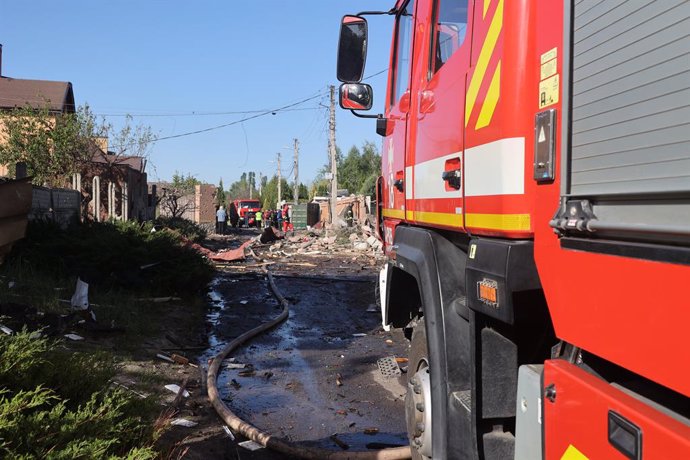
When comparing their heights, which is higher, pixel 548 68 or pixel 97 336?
pixel 548 68

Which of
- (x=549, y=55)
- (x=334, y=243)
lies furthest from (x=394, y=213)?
(x=334, y=243)

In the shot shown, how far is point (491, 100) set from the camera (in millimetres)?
2416

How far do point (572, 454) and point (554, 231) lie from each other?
0.71 metres

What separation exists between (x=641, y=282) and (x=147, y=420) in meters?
3.25

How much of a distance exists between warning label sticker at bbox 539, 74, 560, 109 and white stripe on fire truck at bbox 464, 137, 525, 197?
0.52 ft

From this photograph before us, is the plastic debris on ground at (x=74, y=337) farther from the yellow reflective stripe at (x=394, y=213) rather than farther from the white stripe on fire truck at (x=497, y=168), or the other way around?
the white stripe on fire truck at (x=497, y=168)

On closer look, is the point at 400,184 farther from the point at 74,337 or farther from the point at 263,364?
the point at 74,337

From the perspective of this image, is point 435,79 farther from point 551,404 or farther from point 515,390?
point 551,404

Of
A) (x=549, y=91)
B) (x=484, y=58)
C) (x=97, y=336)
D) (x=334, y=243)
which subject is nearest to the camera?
(x=549, y=91)

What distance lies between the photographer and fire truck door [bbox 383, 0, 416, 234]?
4094 millimetres

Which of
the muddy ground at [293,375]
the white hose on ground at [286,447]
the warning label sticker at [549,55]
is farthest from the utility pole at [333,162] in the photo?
the warning label sticker at [549,55]

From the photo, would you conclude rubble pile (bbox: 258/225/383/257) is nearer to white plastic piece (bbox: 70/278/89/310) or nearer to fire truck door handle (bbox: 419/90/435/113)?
white plastic piece (bbox: 70/278/89/310)

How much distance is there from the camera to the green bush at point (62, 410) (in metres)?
2.79

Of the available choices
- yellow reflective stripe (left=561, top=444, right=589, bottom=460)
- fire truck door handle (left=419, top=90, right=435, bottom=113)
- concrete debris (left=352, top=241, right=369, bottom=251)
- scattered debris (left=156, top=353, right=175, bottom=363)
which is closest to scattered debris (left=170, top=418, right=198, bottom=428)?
scattered debris (left=156, top=353, right=175, bottom=363)
